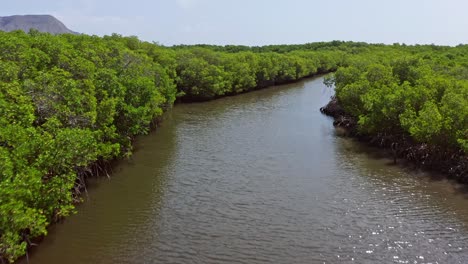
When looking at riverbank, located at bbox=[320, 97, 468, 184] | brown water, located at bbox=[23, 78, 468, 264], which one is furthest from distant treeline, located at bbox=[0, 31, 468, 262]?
brown water, located at bbox=[23, 78, 468, 264]

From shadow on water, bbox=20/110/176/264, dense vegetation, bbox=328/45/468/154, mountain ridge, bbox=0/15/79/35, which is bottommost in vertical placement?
shadow on water, bbox=20/110/176/264

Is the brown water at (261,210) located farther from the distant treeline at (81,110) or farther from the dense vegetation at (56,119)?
the dense vegetation at (56,119)

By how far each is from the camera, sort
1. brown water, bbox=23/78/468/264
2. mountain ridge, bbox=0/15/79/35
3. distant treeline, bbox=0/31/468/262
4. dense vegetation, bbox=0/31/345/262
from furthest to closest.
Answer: mountain ridge, bbox=0/15/79/35
brown water, bbox=23/78/468/264
distant treeline, bbox=0/31/468/262
dense vegetation, bbox=0/31/345/262

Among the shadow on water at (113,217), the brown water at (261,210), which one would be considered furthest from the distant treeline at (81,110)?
the brown water at (261,210)

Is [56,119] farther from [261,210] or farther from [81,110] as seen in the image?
[261,210]

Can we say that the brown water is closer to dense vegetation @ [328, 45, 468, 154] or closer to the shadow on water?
the shadow on water

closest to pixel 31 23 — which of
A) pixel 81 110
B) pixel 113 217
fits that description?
pixel 81 110

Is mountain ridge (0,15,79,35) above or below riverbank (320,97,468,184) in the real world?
above
